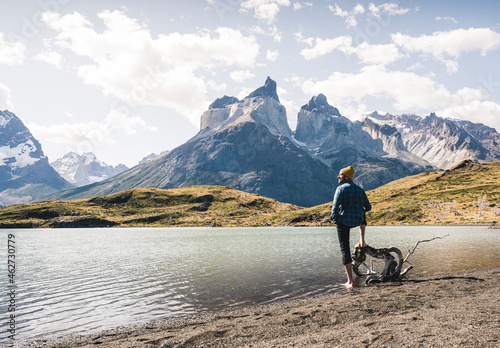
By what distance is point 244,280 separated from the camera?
23875mm

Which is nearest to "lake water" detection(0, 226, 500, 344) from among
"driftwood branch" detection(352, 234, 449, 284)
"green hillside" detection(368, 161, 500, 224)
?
"driftwood branch" detection(352, 234, 449, 284)

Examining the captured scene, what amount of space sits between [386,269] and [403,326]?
11930 mm

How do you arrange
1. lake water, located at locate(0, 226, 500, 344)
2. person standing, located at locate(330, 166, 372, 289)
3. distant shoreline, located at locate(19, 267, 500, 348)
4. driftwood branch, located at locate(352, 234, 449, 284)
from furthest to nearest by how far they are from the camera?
driftwood branch, located at locate(352, 234, 449, 284), person standing, located at locate(330, 166, 372, 289), lake water, located at locate(0, 226, 500, 344), distant shoreline, located at locate(19, 267, 500, 348)

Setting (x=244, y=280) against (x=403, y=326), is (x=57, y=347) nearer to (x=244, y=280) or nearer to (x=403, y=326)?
(x=403, y=326)

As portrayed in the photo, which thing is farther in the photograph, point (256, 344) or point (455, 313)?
point (455, 313)

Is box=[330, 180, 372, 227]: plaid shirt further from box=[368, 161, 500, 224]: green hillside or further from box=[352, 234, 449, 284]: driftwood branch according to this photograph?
box=[368, 161, 500, 224]: green hillside

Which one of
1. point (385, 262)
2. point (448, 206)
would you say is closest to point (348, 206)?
point (385, 262)

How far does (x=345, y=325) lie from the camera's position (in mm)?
11039

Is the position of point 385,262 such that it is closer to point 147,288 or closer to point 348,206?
point 348,206

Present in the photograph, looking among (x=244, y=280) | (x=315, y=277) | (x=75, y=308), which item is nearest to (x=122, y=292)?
(x=75, y=308)

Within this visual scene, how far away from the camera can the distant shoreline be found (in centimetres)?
903

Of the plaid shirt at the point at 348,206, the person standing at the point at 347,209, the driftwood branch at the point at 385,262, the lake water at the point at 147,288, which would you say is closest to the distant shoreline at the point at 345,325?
the lake water at the point at 147,288

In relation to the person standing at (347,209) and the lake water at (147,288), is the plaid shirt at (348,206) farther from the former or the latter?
the lake water at (147,288)

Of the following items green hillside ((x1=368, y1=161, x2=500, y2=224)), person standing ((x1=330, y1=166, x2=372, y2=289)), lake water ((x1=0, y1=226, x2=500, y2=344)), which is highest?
person standing ((x1=330, y1=166, x2=372, y2=289))
